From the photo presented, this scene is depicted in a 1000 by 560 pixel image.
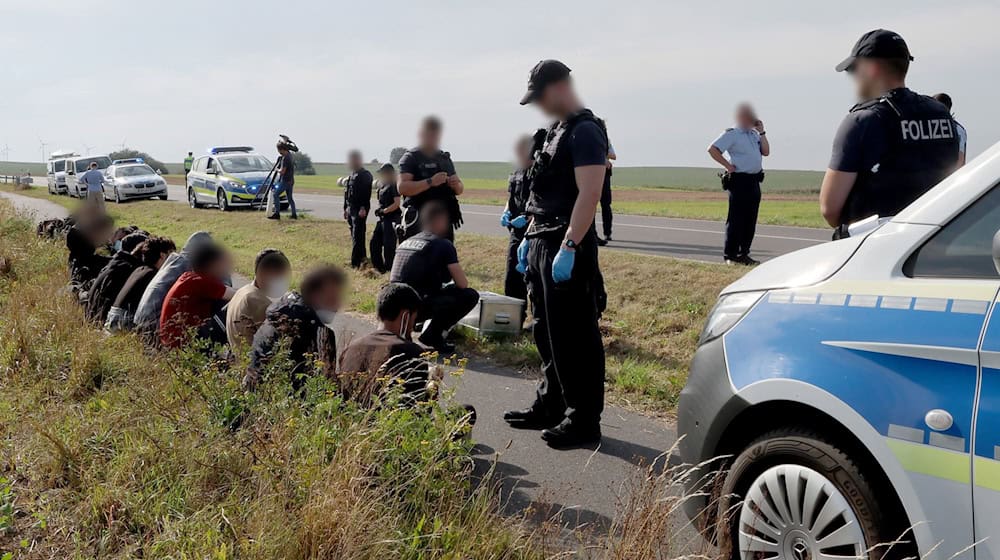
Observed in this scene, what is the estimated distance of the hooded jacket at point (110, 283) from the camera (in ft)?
24.0

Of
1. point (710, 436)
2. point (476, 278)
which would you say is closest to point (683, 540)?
point (710, 436)

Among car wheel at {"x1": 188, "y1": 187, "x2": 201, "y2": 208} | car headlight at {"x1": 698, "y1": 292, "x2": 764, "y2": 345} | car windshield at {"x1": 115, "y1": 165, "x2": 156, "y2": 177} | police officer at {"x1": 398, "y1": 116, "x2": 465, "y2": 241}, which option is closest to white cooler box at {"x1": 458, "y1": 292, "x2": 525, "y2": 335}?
police officer at {"x1": 398, "y1": 116, "x2": 465, "y2": 241}

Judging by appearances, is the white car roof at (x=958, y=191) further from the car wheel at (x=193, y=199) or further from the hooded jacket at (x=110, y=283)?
the car wheel at (x=193, y=199)

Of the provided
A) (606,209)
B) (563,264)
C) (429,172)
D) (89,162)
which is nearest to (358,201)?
(606,209)

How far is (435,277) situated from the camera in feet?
23.3

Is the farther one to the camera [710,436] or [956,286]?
[710,436]

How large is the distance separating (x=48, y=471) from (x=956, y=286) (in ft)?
13.4

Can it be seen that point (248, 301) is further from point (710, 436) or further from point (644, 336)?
point (644, 336)

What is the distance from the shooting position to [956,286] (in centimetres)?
246

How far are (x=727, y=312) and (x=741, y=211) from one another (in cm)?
734

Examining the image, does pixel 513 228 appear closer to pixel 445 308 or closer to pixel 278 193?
pixel 445 308

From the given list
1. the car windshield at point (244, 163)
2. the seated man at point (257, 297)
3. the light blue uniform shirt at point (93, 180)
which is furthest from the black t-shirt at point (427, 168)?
the light blue uniform shirt at point (93, 180)

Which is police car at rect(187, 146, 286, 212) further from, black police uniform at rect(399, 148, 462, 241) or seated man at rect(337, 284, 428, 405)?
seated man at rect(337, 284, 428, 405)

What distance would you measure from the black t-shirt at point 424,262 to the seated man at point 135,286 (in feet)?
6.24
